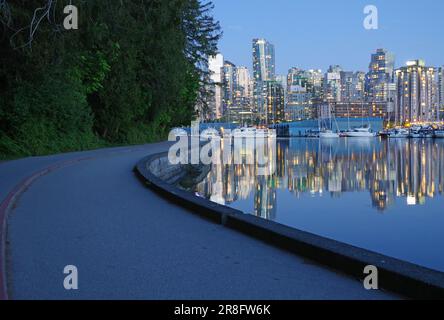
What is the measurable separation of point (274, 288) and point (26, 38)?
13.9 meters

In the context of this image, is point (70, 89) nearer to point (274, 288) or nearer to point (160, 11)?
point (160, 11)

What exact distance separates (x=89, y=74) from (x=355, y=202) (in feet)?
72.3

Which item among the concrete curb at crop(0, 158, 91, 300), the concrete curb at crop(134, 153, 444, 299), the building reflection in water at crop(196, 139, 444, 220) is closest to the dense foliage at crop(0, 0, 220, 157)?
the concrete curb at crop(0, 158, 91, 300)

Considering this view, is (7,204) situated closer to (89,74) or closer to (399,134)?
(89,74)

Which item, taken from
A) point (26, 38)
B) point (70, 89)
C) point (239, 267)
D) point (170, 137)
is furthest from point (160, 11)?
point (239, 267)

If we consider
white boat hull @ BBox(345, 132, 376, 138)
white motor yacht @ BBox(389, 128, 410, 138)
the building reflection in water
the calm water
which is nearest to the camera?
the calm water

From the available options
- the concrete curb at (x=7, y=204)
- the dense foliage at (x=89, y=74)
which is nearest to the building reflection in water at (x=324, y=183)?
the concrete curb at (x=7, y=204)

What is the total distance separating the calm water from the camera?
12688 millimetres

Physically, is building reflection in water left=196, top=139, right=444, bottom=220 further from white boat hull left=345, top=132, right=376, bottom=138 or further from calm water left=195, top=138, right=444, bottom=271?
white boat hull left=345, top=132, right=376, bottom=138

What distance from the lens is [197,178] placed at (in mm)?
29188

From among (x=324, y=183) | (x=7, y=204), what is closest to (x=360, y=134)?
(x=324, y=183)

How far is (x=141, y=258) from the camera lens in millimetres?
6691

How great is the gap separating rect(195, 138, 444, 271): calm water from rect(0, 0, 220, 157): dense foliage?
27.2 feet

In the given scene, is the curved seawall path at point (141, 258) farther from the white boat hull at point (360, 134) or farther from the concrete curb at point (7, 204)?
the white boat hull at point (360, 134)
